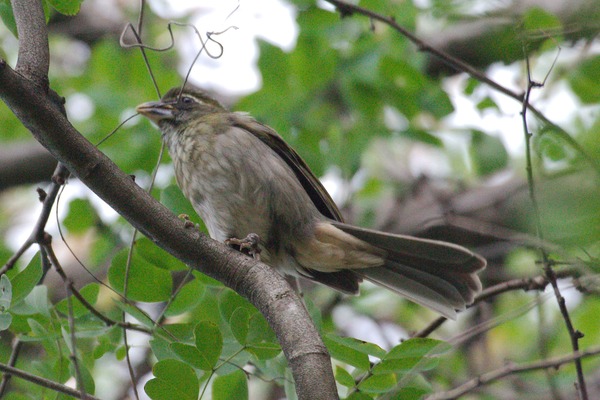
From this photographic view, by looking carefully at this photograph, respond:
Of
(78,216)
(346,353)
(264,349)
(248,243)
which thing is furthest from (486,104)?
(78,216)

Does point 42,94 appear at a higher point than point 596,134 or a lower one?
higher

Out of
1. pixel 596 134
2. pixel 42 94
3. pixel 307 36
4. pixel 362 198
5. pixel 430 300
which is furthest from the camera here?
pixel 362 198

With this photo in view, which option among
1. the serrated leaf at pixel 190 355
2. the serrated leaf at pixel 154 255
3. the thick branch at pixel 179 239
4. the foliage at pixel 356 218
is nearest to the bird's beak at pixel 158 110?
the foliage at pixel 356 218

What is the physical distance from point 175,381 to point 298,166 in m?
2.02

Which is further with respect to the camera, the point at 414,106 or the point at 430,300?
the point at 414,106

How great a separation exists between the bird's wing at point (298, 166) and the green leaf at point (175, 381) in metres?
1.90

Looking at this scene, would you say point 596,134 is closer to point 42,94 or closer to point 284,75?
point 42,94

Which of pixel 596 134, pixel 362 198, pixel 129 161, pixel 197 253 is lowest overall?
pixel 596 134

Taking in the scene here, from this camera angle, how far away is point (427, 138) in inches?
198

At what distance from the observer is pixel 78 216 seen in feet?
16.6

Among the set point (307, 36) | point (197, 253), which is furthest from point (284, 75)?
point (197, 253)

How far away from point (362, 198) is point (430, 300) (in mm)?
2943

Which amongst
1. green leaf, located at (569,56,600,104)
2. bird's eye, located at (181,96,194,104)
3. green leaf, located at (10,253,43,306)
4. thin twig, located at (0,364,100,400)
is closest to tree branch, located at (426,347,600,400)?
thin twig, located at (0,364,100,400)

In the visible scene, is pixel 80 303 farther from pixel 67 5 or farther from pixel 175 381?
pixel 67 5
